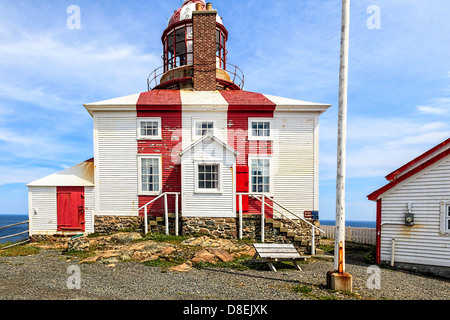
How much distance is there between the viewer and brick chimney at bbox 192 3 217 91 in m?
15.9

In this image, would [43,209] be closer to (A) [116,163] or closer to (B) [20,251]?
(B) [20,251]

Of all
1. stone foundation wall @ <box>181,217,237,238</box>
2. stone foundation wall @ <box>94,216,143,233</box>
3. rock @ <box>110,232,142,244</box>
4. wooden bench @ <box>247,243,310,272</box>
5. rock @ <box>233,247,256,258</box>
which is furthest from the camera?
stone foundation wall @ <box>94,216,143,233</box>

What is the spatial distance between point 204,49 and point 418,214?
14366 mm

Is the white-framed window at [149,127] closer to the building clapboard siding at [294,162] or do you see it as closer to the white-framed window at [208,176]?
the white-framed window at [208,176]

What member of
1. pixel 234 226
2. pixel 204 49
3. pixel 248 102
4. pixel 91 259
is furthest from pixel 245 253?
pixel 204 49

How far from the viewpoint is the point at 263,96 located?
50.0 ft

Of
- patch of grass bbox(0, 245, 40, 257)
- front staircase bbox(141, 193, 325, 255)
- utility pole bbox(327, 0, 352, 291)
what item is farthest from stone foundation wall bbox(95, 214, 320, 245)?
utility pole bbox(327, 0, 352, 291)

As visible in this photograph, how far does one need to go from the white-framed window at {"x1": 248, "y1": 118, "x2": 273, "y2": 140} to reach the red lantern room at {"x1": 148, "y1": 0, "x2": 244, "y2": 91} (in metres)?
4.10

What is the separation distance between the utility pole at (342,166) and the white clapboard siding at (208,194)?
665cm

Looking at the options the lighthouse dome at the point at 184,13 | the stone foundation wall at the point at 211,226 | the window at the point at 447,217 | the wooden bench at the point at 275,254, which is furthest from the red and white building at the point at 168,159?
the lighthouse dome at the point at 184,13

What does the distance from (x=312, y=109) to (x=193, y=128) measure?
22.4ft

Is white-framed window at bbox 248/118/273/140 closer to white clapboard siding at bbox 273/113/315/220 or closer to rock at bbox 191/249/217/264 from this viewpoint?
white clapboard siding at bbox 273/113/315/220

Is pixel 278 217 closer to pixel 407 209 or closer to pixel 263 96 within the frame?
pixel 407 209

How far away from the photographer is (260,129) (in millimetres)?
14023
